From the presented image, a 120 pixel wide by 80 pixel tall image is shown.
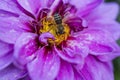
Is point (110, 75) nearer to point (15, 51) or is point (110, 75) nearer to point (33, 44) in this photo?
point (33, 44)

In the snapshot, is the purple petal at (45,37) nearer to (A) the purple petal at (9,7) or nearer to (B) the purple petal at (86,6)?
(A) the purple petal at (9,7)

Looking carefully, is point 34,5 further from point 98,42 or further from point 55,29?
point 98,42

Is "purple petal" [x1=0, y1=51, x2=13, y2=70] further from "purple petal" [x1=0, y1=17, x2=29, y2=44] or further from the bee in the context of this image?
the bee

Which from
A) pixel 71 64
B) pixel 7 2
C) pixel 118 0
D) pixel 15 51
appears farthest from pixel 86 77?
pixel 118 0

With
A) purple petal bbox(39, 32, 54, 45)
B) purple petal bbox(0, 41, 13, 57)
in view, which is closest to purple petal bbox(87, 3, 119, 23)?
purple petal bbox(39, 32, 54, 45)

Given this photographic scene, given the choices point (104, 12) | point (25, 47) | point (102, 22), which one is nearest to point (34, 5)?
point (25, 47)

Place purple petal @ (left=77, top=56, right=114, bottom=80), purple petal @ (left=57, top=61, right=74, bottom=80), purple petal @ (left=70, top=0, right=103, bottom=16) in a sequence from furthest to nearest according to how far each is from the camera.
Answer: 1. purple petal @ (left=70, top=0, right=103, bottom=16)
2. purple petal @ (left=77, top=56, right=114, bottom=80)
3. purple petal @ (left=57, top=61, right=74, bottom=80)

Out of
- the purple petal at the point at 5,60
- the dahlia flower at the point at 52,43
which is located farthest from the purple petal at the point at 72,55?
the purple petal at the point at 5,60
